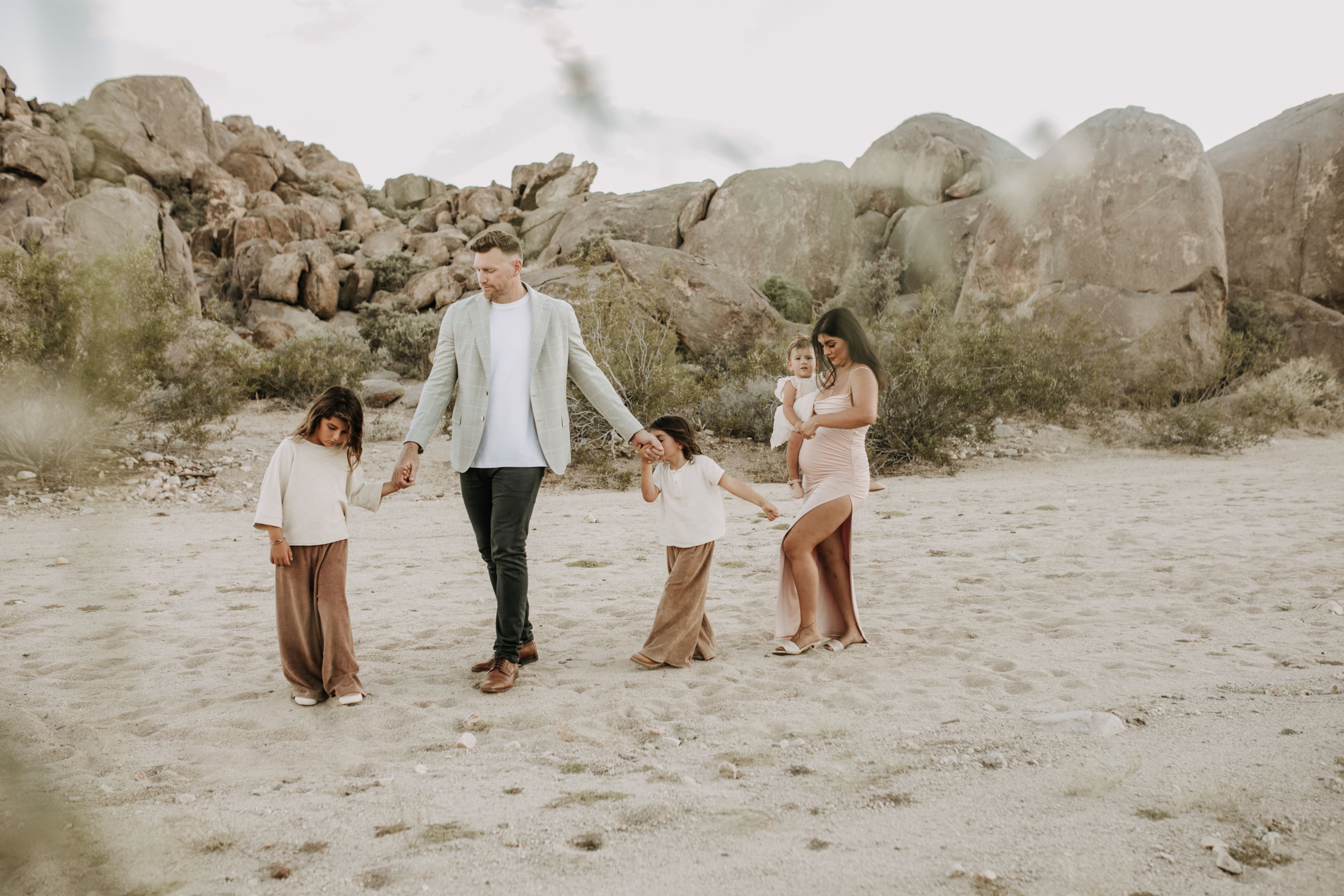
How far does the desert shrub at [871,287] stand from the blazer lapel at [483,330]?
68.4 feet

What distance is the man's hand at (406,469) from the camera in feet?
12.3

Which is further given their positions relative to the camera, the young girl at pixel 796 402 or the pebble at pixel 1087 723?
the young girl at pixel 796 402

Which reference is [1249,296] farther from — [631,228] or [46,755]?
[46,755]

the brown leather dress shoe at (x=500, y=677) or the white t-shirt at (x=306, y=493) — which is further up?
the white t-shirt at (x=306, y=493)

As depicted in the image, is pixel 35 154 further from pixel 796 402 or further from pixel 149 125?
pixel 796 402

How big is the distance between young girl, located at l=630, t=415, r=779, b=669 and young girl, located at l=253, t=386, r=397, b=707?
4.17 ft

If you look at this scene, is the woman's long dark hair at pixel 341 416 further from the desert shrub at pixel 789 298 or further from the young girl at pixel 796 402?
the desert shrub at pixel 789 298

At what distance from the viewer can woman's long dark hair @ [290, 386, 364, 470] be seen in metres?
3.66

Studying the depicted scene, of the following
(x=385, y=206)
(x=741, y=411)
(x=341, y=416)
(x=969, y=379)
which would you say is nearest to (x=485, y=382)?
(x=341, y=416)

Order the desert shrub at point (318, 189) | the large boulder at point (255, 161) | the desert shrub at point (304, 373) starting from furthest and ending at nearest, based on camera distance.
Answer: the desert shrub at point (318, 189)
the large boulder at point (255, 161)
the desert shrub at point (304, 373)

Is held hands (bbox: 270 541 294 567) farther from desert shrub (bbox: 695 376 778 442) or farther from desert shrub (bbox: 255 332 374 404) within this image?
desert shrub (bbox: 255 332 374 404)

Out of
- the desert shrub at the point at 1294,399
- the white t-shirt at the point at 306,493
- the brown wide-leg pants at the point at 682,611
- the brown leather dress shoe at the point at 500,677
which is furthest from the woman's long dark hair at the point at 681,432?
the desert shrub at the point at 1294,399

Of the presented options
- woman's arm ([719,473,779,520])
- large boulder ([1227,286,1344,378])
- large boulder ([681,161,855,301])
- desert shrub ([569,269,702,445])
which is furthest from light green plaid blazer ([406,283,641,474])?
large boulder ([681,161,855,301])

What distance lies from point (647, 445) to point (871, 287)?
71.4ft
